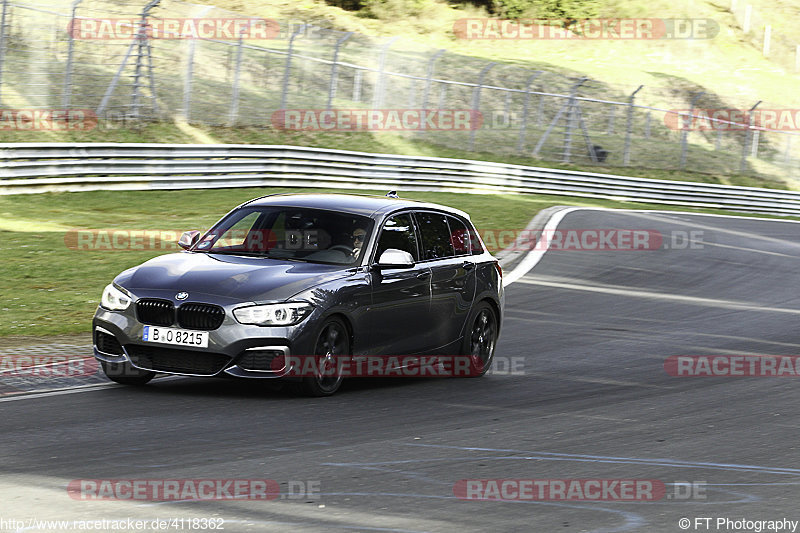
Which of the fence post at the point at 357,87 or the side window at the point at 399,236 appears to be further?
the fence post at the point at 357,87

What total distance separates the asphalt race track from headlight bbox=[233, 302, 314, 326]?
62 centimetres

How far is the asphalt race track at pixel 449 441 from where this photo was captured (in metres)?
5.84

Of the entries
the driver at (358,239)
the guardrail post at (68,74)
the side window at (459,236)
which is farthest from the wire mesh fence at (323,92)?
the driver at (358,239)

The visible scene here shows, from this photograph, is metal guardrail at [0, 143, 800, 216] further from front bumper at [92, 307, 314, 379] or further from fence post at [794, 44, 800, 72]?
fence post at [794, 44, 800, 72]

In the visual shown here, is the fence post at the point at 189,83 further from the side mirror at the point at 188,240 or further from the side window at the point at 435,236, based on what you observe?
the side mirror at the point at 188,240

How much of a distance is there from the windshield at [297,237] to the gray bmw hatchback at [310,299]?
11 millimetres

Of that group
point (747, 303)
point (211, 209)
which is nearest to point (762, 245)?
point (747, 303)

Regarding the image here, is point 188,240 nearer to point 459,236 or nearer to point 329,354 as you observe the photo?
point 329,354

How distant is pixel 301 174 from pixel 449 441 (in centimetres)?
2268

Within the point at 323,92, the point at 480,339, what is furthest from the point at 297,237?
the point at 323,92

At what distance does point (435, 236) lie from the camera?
10.6 m

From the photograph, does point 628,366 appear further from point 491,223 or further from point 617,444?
point 491,223

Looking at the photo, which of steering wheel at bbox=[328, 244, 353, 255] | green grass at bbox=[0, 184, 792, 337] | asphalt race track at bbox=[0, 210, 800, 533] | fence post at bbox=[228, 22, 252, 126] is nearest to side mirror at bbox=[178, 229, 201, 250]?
asphalt race track at bbox=[0, 210, 800, 533]

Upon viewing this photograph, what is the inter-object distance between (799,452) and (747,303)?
9036 mm
